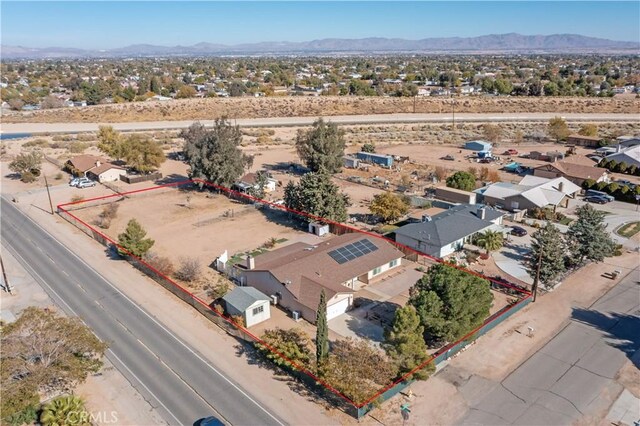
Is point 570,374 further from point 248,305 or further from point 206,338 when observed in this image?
point 206,338

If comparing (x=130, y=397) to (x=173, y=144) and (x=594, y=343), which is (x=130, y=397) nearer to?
(x=594, y=343)

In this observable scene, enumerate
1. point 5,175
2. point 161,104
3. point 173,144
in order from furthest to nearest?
point 161,104 < point 173,144 < point 5,175

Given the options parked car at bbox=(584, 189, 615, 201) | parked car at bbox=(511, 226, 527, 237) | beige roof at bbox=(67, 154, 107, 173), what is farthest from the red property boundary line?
parked car at bbox=(584, 189, 615, 201)

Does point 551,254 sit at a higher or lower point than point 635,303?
higher

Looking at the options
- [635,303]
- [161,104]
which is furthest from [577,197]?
[161,104]

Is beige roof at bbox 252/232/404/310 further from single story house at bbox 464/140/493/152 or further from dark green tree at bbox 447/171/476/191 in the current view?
single story house at bbox 464/140/493/152

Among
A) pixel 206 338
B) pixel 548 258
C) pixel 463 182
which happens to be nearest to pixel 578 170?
pixel 463 182
